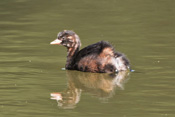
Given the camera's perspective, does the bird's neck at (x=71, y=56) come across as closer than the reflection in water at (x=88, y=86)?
No

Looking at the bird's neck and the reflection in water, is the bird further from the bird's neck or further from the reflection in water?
the reflection in water

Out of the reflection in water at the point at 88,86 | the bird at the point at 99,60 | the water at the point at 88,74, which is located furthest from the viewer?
the bird at the point at 99,60

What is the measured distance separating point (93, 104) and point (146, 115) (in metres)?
0.94

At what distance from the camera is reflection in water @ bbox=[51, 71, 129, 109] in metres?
8.41

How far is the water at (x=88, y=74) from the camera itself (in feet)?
25.6

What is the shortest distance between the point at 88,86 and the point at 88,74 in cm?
104

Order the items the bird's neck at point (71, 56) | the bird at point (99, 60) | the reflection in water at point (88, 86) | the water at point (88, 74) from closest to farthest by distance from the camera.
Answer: the water at point (88, 74), the reflection in water at point (88, 86), the bird at point (99, 60), the bird's neck at point (71, 56)

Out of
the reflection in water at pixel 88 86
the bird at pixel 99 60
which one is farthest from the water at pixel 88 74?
the bird at pixel 99 60

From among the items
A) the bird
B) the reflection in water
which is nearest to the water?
the reflection in water

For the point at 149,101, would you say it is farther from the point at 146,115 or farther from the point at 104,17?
the point at 104,17

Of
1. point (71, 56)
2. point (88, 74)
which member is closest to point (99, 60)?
point (88, 74)

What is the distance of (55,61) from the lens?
1148cm

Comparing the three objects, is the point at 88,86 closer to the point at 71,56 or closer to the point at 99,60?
the point at 99,60

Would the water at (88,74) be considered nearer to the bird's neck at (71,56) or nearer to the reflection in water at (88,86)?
the reflection in water at (88,86)
